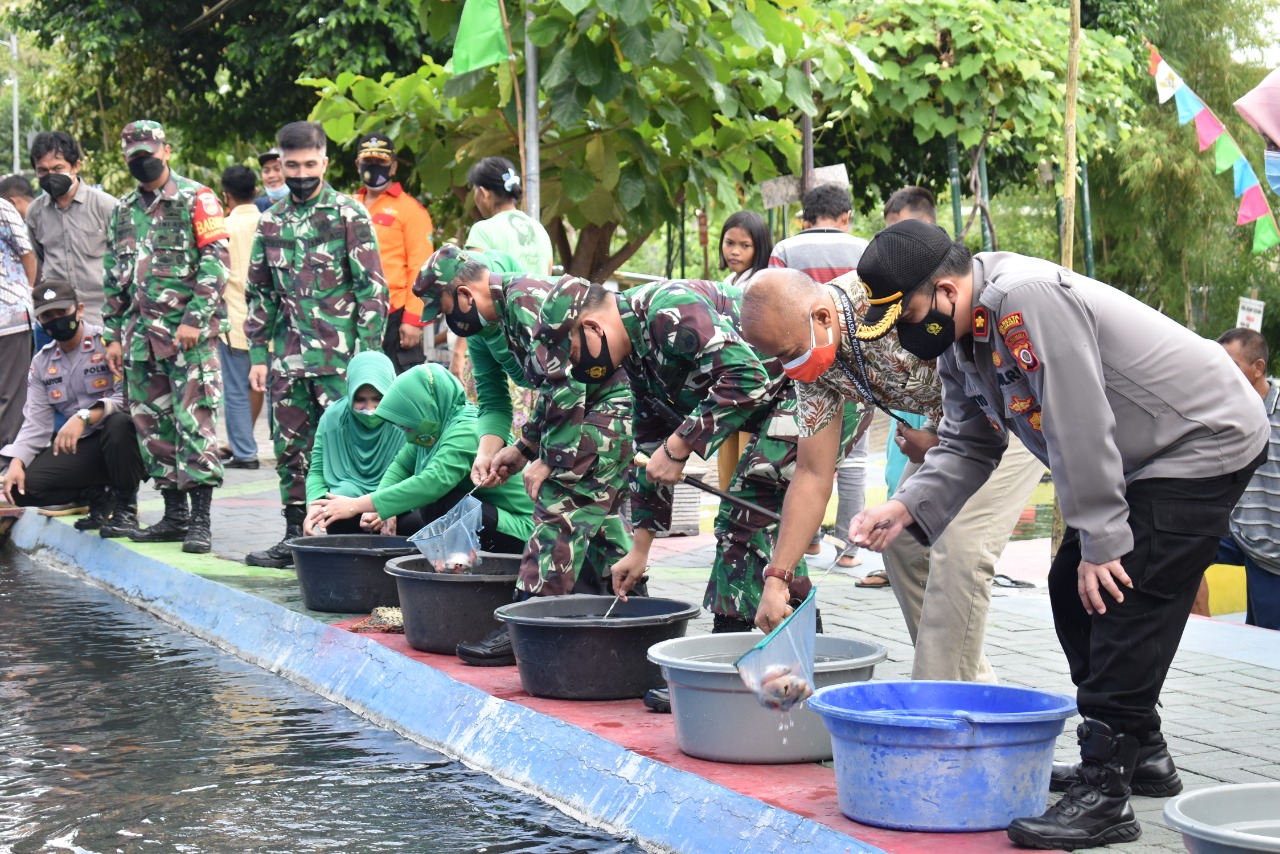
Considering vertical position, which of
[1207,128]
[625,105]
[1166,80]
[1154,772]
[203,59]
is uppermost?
[203,59]

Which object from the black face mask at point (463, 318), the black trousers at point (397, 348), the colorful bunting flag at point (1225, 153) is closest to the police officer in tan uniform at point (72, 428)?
the black trousers at point (397, 348)

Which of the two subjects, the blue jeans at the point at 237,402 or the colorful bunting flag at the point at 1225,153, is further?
the colorful bunting flag at the point at 1225,153

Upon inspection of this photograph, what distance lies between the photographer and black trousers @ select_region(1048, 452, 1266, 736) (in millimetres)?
3449

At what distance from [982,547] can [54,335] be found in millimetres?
6376

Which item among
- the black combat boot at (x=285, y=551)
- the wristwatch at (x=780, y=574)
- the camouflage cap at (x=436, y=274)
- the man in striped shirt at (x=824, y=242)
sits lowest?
the black combat boot at (x=285, y=551)

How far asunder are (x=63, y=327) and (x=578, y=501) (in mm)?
4855

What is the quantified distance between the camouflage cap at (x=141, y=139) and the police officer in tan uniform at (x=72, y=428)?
1.08 m

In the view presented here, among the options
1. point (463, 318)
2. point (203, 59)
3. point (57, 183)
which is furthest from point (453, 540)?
point (203, 59)

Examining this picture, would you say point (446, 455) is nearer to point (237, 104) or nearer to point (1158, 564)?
point (1158, 564)

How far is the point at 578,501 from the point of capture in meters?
5.18

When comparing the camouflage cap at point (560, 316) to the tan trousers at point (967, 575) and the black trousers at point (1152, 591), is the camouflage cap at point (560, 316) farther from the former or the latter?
the black trousers at point (1152, 591)

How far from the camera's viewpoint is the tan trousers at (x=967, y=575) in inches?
171

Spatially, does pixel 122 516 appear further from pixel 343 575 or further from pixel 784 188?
pixel 784 188

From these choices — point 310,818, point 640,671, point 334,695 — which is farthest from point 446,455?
point 310,818
